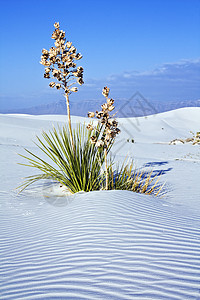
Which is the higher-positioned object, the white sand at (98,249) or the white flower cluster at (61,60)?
the white flower cluster at (61,60)

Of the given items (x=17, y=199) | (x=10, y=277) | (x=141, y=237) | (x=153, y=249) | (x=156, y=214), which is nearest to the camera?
(x=10, y=277)

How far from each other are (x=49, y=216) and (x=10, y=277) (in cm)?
166

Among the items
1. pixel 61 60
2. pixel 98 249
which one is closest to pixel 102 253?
pixel 98 249

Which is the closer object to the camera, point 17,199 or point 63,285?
point 63,285

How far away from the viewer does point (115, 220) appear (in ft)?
9.77

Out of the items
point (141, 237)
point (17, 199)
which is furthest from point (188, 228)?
point (17, 199)

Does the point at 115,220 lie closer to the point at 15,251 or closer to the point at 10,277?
the point at 15,251

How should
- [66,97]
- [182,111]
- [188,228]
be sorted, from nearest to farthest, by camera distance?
[188,228] → [66,97] → [182,111]

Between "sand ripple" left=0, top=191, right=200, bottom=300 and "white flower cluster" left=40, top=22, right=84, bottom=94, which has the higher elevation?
"white flower cluster" left=40, top=22, right=84, bottom=94

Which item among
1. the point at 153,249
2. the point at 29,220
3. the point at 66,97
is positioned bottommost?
the point at 29,220

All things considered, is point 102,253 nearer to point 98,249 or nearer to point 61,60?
point 98,249

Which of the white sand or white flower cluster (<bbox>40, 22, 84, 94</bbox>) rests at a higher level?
white flower cluster (<bbox>40, 22, 84, 94</bbox>)

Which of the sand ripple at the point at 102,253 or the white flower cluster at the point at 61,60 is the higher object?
the white flower cluster at the point at 61,60

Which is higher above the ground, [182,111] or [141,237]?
[182,111]
